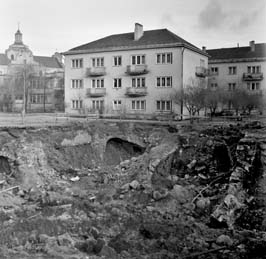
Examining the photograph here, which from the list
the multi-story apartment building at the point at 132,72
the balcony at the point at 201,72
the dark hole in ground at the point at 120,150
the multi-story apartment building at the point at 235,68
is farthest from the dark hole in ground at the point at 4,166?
the balcony at the point at 201,72

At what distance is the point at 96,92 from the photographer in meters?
25.6

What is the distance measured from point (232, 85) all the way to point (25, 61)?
45.8ft

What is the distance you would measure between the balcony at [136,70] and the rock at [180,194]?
1200 cm

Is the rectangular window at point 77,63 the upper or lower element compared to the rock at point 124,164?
upper

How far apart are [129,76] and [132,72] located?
308mm

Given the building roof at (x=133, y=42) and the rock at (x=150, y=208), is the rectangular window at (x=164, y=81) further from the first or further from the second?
the rock at (x=150, y=208)

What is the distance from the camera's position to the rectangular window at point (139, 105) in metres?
24.1

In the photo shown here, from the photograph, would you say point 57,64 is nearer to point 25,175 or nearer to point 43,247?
point 25,175

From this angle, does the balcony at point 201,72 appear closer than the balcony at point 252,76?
No

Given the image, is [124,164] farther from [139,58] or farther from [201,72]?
[139,58]

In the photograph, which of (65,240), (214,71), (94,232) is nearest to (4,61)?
(214,71)

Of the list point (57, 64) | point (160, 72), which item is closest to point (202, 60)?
point (160, 72)

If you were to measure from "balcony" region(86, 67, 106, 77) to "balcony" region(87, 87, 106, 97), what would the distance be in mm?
912

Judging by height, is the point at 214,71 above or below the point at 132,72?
above
